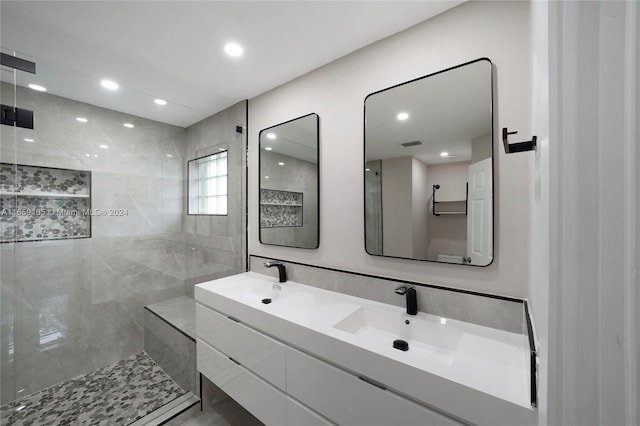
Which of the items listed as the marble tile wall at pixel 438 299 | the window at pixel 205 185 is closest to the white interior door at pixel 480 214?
the marble tile wall at pixel 438 299

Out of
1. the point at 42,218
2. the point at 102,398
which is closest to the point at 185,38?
the point at 42,218

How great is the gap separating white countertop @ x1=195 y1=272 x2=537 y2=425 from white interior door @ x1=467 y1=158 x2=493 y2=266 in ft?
1.15

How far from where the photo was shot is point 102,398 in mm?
1954

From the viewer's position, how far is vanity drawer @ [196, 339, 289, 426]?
53.3 inches

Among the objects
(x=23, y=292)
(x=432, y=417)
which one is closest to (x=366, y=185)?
(x=432, y=417)

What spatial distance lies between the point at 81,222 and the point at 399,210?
247cm

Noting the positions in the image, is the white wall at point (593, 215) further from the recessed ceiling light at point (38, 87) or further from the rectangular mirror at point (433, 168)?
the recessed ceiling light at point (38, 87)

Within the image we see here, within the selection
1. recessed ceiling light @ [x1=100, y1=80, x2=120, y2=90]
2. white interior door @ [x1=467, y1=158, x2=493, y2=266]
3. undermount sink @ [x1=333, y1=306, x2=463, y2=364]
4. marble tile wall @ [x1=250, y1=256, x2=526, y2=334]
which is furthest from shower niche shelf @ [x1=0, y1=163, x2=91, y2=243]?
white interior door @ [x1=467, y1=158, x2=493, y2=266]

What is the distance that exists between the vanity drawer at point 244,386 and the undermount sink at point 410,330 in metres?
0.55

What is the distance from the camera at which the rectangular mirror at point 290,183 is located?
1896mm

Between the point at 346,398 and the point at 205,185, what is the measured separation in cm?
226

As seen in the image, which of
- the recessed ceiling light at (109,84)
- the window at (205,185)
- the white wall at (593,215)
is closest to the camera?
the white wall at (593,215)

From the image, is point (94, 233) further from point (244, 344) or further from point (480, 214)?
point (480, 214)

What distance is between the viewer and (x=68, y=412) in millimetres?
1820
